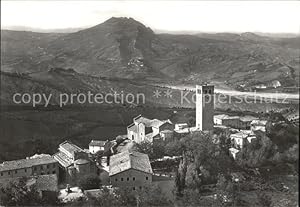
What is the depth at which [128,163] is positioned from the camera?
25.5m

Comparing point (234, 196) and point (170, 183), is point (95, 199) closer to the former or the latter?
point (170, 183)

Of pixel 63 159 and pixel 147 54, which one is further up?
pixel 147 54

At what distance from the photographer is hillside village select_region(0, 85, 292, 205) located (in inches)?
966

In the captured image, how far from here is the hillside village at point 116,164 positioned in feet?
80.5

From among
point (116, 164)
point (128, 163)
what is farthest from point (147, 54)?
point (128, 163)

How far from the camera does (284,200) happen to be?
2383cm

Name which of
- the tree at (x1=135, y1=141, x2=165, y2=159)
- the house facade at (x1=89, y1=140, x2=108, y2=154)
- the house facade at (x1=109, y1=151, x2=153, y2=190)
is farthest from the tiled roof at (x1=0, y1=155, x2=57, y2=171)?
the tree at (x1=135, y1=141, x2=165, y2=159)

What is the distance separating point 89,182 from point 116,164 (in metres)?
3.14

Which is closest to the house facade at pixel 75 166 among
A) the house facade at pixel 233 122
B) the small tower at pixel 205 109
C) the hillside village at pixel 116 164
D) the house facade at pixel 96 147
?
the hillside village at pixel 116 164

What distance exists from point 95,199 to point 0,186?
20.5ft

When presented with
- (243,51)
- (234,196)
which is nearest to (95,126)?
(234,196)

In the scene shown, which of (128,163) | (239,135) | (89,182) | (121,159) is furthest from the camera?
(239,135)

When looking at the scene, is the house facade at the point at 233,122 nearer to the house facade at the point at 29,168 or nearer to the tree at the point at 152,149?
the tree at the point at 152,149

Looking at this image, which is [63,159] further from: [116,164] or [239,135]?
[239,135]
